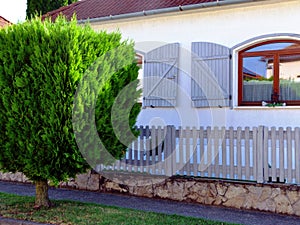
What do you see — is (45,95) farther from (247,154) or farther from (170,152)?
(247,154)

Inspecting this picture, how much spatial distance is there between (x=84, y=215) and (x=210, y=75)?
16.2ft

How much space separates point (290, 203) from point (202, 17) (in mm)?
5249

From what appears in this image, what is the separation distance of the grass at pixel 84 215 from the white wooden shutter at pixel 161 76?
4.03 meters

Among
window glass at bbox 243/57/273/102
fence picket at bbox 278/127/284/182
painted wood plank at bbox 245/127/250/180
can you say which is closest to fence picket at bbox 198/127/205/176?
painted wood plank at bbox 245/127/250/180

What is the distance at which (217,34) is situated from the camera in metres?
9.61

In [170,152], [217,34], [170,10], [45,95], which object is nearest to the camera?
[45,95]

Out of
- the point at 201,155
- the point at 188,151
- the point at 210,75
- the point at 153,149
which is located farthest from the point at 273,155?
the point at 210,75

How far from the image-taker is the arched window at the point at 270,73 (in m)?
8.93

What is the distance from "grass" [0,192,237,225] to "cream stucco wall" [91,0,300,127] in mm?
3887

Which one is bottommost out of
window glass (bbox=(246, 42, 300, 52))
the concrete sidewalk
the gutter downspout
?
the concrete sidewalk

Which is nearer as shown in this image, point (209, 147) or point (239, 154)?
point (239, 154)

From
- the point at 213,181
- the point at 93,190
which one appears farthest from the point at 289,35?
the point at 93,190

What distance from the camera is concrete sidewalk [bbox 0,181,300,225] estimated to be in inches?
241

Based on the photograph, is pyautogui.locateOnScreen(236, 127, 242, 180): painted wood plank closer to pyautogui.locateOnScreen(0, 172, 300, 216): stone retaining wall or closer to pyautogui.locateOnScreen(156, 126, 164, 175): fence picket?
pyautogui.locateOnScreen(0, 172, 300, 216): stone retaining wall
